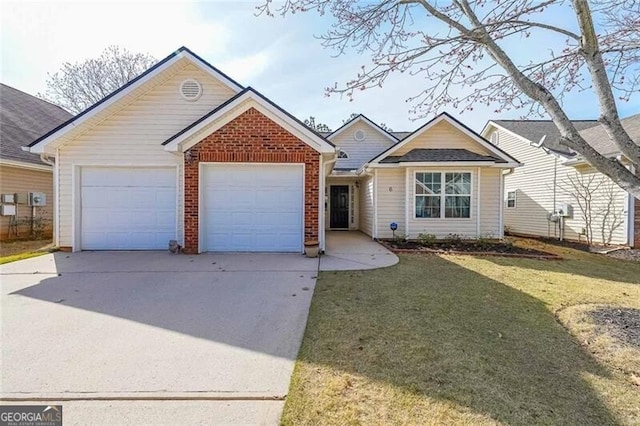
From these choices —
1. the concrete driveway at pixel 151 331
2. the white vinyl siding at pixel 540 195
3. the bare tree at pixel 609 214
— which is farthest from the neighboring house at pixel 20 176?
the bare tree at pixel 609 214

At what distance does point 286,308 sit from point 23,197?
13.6 metres

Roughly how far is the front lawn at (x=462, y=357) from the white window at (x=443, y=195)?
6023mm

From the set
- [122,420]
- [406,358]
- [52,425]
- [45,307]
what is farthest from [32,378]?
[406,358]

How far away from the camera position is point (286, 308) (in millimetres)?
4977

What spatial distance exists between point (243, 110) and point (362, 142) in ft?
31.2

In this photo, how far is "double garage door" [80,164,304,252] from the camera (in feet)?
30.7

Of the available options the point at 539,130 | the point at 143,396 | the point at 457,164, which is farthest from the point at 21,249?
the point at 539,130

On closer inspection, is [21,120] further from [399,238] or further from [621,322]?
[621,322]

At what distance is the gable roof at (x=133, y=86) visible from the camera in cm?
916

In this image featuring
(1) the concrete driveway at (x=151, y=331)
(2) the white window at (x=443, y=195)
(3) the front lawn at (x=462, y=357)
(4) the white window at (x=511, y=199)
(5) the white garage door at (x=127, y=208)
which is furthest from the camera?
(4) the white window at (x=511, y=199)

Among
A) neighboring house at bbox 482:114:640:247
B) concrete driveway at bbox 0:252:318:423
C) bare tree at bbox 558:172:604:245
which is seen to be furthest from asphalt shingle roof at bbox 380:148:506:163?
concrete driveway at bbox 0:252:318:423

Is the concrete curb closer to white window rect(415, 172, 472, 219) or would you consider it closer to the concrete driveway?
the concrete driveway

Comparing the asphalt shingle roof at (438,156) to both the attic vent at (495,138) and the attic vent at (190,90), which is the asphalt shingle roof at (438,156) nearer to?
the attic vent at (190,90)

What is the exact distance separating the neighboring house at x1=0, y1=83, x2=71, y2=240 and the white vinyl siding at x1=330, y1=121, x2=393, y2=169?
12.8 m
